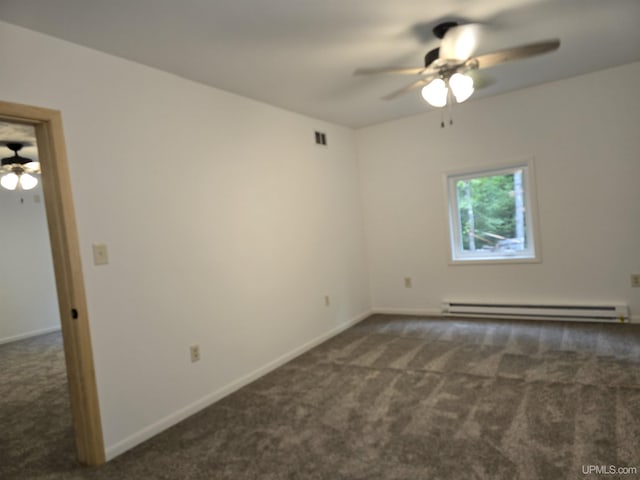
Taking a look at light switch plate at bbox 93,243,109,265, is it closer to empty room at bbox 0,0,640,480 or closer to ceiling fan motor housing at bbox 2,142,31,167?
empty room at bbox 0,0,640,480

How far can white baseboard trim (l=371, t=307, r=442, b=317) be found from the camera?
15.5 ft

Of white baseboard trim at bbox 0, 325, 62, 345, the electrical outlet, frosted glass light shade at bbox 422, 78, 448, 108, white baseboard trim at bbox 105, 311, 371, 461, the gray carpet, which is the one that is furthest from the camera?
white baseboard trim at bbox 0, 325, 62, 345

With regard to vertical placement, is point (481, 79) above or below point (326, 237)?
above

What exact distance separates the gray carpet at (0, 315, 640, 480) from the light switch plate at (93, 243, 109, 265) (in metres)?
1.11

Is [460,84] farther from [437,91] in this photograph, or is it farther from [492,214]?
[492,214]

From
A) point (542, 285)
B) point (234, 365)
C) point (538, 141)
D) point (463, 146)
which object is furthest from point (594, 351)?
point (234, 365)

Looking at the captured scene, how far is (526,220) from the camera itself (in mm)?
4230

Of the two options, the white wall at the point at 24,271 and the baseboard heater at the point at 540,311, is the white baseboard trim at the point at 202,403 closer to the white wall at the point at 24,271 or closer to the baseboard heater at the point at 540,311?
the baseboard heater at the point at 540,311

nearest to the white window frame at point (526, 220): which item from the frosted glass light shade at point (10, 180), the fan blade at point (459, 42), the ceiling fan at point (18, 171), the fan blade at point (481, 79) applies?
the fan blade at point (481, 79)

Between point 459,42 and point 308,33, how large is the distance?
87cm

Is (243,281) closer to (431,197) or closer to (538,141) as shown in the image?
(431,197)

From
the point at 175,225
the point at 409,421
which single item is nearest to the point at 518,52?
the point at 409,421

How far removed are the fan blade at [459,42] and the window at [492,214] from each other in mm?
2230

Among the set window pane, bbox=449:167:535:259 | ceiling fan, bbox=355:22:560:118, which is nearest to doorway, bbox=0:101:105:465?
ceiling fan, bbox=355:22:560:118
